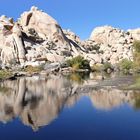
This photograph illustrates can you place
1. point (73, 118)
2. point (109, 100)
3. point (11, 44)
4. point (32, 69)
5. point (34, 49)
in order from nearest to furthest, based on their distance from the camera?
point (73, 118)
point (109, 100)
point (32, 69)
point (11, 44)
point (34, 49)

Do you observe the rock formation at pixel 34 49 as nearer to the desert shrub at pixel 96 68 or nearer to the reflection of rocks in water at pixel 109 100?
the desert shrub at pixel 96 68

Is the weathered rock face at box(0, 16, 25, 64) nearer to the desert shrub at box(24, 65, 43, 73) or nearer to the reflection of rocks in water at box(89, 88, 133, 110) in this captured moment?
the desert shrub at box(24, 65, 43, 73)

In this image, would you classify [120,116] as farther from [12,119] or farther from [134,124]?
[12,119]

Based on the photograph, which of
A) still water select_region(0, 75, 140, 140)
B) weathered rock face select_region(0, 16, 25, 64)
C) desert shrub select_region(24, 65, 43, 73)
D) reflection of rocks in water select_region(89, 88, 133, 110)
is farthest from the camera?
weathered rock face select_region(0, 16, 25, 64)

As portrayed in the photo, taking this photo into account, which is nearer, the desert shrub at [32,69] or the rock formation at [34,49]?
the desert shrub at [32,69]

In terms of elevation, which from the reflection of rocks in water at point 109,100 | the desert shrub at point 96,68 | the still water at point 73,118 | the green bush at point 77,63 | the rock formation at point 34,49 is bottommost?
the still water at point 73,118

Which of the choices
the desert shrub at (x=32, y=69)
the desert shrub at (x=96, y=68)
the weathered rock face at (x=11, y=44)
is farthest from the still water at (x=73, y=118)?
the weathered rock face at (x=11, y=44)

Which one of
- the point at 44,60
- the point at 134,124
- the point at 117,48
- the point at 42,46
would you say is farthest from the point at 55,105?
the point at 117,48

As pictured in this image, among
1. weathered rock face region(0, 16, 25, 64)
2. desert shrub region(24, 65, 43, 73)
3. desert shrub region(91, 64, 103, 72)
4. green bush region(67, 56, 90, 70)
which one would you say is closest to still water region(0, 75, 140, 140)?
desert shrub region(24, 65, 43, 73)

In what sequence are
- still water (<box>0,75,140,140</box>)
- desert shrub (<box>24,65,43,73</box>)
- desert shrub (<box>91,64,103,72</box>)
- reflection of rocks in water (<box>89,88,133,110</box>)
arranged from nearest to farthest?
still water (<box>0,75,140,140</box>), reflection of rocks in water (<box>89,88,133,110</box>), desert shrub (<box>24,65,43,73</box>), desert shrub (<box>91,64,103,72</box>)

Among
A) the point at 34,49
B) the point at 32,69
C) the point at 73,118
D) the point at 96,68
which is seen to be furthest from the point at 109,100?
the point at 34,49

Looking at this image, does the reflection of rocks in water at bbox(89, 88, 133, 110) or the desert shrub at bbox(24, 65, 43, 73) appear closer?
the reflection of rocks in water at bbox(89, 88, 133, 110)

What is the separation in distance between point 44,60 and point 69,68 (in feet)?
70.1

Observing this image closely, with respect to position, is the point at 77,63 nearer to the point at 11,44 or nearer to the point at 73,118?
the point at 11,44
